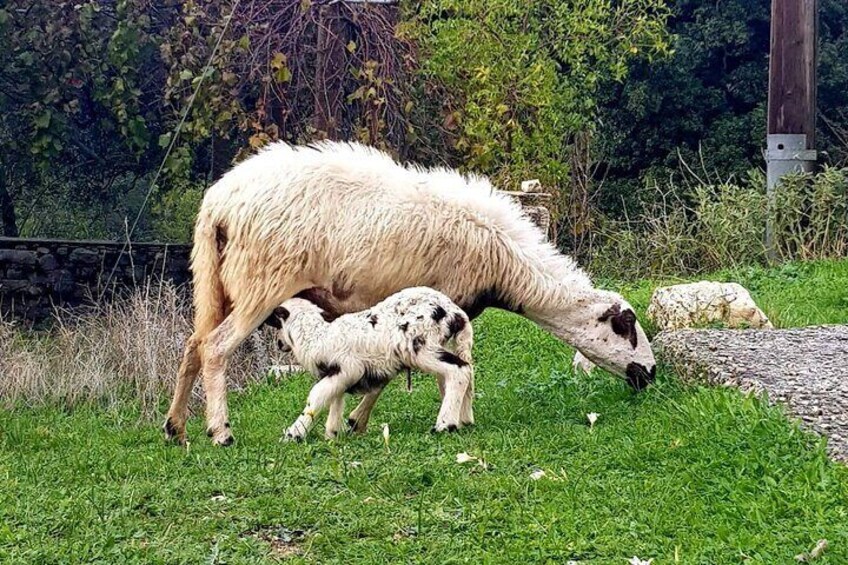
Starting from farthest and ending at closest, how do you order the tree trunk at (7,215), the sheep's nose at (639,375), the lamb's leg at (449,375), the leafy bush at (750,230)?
the tree trunk at (7,215)
the leafy bush at (750,230)
the sheep's nose at (639,375)
the lamb's leg at (449,375)

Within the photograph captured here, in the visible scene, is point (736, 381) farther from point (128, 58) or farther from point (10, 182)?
point (10, 182)

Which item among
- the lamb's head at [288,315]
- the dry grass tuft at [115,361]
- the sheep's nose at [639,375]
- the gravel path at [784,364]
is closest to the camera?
the gravel path at [784,364]

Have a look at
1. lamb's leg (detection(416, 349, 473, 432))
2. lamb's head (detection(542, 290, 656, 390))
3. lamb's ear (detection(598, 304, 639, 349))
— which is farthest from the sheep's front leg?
lamb's ear (detection(598, 304, 639, 349))

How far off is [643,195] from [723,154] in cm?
173

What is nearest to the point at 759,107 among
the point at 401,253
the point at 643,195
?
the point at 643,195

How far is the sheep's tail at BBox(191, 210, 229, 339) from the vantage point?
22.6 feet

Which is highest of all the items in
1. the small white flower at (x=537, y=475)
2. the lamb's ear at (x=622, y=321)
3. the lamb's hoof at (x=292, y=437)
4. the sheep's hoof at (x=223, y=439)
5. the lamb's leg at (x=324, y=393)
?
the lamb's ear at (x=622, y=321)

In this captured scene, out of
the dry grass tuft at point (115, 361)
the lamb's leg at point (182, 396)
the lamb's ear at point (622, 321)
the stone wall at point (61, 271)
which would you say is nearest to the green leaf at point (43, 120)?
the stone wall at point (61, 271)

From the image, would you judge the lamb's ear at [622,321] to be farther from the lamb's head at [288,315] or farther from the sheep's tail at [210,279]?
the sheep's tail at [210,279]

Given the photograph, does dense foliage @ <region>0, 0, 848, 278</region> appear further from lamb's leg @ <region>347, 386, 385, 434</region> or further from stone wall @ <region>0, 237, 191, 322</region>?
lamb's leg @ <region>347, 386, 385, 434</region>

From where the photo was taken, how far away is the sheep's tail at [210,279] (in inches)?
272

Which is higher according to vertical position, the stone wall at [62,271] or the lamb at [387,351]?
the lamb at [387,351]

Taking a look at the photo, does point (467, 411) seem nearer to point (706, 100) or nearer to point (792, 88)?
point (792, 88)

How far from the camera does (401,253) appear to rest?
22.1ft
